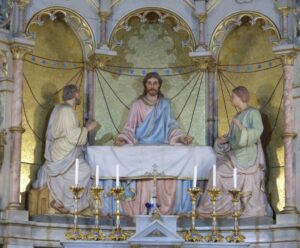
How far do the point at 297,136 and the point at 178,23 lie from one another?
3.15 meters

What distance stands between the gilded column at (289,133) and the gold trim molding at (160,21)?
1.89 metres

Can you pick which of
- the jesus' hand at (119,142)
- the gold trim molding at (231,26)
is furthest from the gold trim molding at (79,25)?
the gold trim molding at (231,26)

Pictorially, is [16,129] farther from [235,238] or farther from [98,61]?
[235,238]

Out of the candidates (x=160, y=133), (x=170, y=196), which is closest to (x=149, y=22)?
(x=160, y=133)

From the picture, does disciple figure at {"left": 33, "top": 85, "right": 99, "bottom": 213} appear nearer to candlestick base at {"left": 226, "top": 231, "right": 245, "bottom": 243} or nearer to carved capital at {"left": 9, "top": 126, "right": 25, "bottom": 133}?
carved capital at {"left": 9, "top": 126, "right": 25, "bottom": 133}

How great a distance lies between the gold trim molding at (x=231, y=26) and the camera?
51.9ft

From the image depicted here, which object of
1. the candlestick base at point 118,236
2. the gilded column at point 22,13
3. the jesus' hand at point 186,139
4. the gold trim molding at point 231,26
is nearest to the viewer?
the candlestick base at point 118,236

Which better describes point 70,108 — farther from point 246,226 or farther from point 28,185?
point 246,226

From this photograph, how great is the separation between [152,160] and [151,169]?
155 millimetres

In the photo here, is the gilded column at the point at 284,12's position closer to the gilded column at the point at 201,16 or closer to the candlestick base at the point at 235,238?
the gilded column at the point at 201,16

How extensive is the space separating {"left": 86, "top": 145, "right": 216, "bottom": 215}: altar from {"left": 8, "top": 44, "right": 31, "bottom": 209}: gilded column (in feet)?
4.11

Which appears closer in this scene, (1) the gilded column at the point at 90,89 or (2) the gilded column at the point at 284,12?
(2) the gilded column at the point at 284,12

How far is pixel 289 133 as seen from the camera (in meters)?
14.9

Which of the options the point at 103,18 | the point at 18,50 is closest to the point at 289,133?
the point at 103,18
